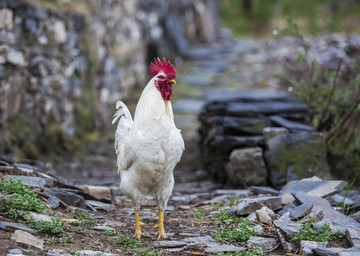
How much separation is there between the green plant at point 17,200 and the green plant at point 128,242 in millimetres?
738

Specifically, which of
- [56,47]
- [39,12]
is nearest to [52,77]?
[56,47]

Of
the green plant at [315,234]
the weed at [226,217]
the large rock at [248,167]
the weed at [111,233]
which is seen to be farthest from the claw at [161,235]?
the large rock at [248,167]

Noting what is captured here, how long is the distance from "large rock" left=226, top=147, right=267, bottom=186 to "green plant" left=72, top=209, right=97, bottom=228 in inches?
90.0

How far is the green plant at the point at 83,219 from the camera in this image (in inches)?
156

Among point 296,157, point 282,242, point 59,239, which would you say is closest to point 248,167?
point 296,157

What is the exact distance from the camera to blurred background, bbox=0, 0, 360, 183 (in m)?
6.30

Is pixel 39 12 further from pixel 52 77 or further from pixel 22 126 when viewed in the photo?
pixel 22 126

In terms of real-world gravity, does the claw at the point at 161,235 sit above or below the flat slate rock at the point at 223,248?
below

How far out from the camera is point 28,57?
268 inches

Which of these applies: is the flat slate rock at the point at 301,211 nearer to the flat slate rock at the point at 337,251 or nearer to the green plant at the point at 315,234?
the green plant at the point at 315,234

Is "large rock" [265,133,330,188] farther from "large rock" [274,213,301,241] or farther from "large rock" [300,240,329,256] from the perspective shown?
"large rock" [300,240,329,256]

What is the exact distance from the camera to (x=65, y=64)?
775 centimetres

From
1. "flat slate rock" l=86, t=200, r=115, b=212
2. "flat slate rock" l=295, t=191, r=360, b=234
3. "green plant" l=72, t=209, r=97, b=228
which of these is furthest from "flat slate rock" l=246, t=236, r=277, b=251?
"flat slate rock" l=86, t=200, r=115, b=212

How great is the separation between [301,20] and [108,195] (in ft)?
55.9
